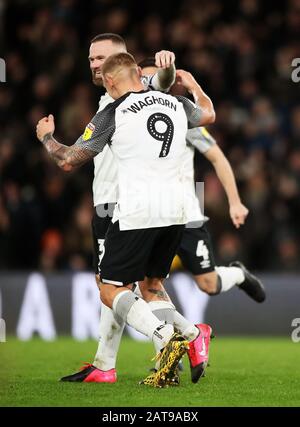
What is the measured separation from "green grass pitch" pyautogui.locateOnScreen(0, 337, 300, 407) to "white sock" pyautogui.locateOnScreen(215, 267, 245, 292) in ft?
1.96

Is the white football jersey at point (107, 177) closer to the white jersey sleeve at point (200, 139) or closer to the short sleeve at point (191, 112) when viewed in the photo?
the short sleeve at point (191, 112)

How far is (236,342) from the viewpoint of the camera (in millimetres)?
10984

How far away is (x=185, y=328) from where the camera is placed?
23.5 feet

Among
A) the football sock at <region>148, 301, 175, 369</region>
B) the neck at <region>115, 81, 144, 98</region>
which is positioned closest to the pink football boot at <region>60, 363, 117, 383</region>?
the football sock at <region>148, 301, 175, 369</region>

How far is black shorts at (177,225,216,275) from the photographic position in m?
8.67

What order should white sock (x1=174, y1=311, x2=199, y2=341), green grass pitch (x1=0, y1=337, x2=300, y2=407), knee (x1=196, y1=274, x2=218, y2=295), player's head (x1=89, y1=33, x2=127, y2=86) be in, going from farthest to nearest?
1. knee (x1=196, y1=274, x2=218, y2=295)
2. player's head (x1=89, y1=33, x2=127, y2=86)
3. white sock (x1=174, y1=311, x2=199, y2=341)
4. green grass pitch (x1=0, y1=337, x2=300, y2=407)

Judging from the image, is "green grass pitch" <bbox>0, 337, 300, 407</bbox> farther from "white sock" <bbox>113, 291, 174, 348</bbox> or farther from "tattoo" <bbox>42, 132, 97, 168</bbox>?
"tattoo" <bbox>42, 132, 97, 168</bbox>

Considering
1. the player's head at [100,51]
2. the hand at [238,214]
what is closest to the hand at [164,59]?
the player's head at [100,51]

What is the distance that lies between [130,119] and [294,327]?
17.9 ft

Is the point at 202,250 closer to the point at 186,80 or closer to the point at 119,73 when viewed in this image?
the point at 186,80

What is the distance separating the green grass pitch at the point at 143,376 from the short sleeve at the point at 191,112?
1630mm

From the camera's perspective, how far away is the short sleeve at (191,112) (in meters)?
6.90
